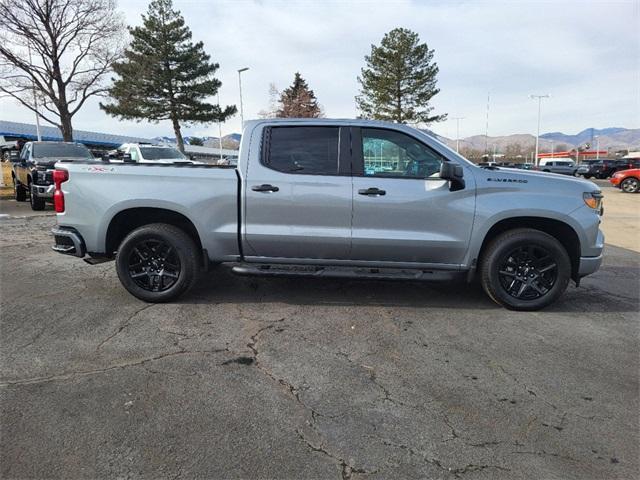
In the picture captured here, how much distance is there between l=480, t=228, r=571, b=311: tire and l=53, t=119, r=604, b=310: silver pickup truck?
11mm

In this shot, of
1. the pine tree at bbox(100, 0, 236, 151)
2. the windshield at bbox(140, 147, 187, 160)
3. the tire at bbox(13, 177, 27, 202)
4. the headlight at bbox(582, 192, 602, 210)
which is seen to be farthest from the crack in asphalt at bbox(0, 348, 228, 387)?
the pine tree at bbox(100, 0, 236, 151)

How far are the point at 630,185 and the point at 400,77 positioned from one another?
23.5 meters

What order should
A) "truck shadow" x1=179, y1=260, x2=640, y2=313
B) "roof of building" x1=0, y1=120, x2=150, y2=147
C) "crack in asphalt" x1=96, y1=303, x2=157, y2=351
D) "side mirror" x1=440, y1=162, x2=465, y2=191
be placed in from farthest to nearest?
1. "roof of building" x1=0, y1=120, x2=150, y2=147
2. "truck shadow" x1=179, y1=260, x2=640, y2=313
3. "side mirror" x1=440, y1=162, x2=465, y2=191
4. "crack in asphalt" x1=96, y1=303, x2=157, y2=351

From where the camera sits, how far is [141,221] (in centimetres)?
493

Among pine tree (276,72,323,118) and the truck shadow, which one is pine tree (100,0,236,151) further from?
the truck shadow

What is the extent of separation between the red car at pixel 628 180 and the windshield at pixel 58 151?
Answer: 23935 millimetres

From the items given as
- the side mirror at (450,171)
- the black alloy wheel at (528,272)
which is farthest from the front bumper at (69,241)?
the black alloy wheel at (528,272)

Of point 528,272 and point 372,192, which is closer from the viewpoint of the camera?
point 372,192

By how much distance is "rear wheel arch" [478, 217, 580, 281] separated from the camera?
4612 mm

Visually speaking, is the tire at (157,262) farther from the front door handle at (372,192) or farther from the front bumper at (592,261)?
the front bumper at (592,261)

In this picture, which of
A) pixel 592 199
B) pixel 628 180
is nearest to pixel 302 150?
pixel 592 199

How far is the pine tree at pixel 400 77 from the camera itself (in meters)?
40.8

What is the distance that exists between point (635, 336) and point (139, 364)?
4321 millimetres

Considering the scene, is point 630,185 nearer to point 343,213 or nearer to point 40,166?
point 343,213
